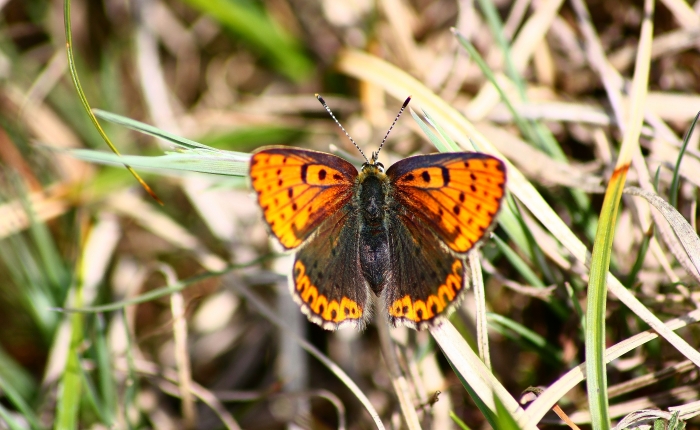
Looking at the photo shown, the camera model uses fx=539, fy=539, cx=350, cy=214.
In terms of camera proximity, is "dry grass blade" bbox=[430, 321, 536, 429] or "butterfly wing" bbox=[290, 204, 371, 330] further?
"butterfly wing" bbox=[290, 204, 371, 330]

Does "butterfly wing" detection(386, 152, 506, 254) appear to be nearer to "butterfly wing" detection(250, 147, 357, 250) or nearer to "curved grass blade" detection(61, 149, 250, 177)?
"butterfly wing" detection(250, 147, 357, 250)

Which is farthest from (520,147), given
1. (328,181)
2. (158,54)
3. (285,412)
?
(158,54)

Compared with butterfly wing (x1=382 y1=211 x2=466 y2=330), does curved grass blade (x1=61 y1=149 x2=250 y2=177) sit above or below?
above

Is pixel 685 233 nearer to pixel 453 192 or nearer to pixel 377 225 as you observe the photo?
pixel 453 192

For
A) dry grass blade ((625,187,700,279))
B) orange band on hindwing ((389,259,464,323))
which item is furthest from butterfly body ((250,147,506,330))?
dry grass blade ((625,187,700,279))

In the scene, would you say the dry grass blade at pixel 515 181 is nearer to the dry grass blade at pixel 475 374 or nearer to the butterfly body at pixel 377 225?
the butterfly body at pixel 377 225

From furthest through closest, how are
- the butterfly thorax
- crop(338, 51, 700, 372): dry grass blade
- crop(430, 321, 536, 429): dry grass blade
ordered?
the butterfly thorax → crop(338, 51, 700, 372): dry grass blade → crop(430, 321, 536, 429): dry grass blade

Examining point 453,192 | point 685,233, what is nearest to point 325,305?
point 453,192

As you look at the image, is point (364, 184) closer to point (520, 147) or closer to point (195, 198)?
point (520, 147)
